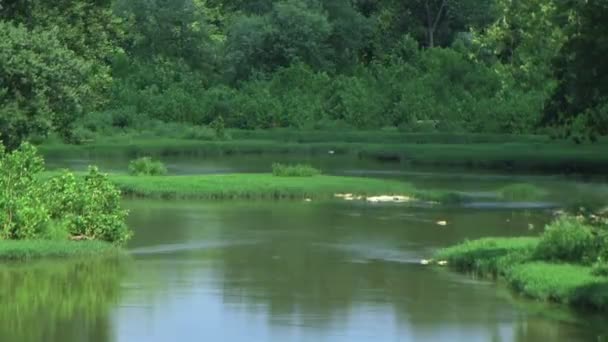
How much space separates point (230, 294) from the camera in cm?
2577

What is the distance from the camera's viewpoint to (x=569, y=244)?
2608 centimetres

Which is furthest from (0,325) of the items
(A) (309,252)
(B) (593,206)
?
(B) (593,206)

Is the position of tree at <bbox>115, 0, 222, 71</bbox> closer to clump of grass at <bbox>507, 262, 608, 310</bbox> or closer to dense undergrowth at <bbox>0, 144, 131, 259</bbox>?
dense undergrowth at <bbox>0, 144, 131, 259</bbox>

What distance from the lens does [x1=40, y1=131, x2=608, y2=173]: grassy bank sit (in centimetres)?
5206

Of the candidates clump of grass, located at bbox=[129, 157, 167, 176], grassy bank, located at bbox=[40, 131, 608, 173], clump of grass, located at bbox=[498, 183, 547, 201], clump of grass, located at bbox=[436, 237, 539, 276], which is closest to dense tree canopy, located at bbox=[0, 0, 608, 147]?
grassy bank, located at bbox=[40, 131, 608, 173]

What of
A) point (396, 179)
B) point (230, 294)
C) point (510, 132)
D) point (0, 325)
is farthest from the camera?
point (510, 132)

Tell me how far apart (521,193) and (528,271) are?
16.1m

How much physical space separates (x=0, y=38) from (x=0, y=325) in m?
11.4

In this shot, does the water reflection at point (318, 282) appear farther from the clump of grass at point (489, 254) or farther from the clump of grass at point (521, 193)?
the clump of grass at point (521, 193)

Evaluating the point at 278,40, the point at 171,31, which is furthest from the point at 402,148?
the point at 171,31

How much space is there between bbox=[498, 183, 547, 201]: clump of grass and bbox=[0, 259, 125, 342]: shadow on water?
625 inches

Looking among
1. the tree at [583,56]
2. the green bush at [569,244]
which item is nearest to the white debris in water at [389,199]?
the tree at [583,56]

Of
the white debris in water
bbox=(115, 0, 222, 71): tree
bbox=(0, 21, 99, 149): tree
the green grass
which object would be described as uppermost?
bbox=(115, 0, 222, 71): tree

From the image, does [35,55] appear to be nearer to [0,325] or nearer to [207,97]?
[0,325]
